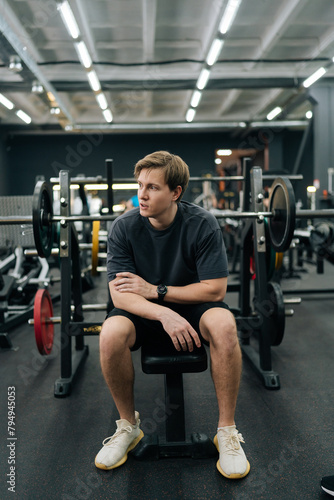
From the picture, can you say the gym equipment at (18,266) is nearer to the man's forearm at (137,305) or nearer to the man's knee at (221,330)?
the man's forearm at (137,305)

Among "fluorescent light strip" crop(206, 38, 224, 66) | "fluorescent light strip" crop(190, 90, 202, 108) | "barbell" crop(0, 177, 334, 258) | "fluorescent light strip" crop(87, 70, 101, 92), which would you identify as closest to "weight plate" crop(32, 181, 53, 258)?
"barbell" crop(0, 177, 334, 258)

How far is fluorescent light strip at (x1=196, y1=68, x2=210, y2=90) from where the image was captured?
5.57m

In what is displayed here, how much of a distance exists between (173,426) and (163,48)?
5.48m

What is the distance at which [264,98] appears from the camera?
816 centimetres

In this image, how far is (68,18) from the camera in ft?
12.5

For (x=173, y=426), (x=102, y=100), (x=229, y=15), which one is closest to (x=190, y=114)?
(x=102, y=100)

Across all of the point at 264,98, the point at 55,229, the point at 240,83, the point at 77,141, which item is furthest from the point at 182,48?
the point at 77,141

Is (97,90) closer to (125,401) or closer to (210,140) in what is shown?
(210,140)

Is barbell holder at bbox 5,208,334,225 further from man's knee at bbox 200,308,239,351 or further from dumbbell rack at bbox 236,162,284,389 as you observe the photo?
man's knee at bbox 200,308,239,351

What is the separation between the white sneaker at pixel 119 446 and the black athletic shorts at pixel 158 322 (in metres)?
0.29

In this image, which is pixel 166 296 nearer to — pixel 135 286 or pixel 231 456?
pixel 135 286

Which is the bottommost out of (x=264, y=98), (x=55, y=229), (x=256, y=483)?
(x=256, y=483)

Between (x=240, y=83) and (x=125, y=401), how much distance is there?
20.4 ft

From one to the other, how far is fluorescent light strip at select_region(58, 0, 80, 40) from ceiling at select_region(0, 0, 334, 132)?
0.59 ft
